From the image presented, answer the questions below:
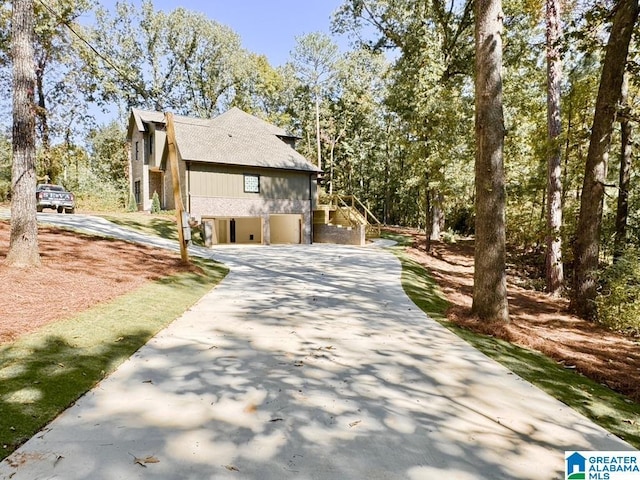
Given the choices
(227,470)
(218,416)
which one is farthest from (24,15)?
(227,470)

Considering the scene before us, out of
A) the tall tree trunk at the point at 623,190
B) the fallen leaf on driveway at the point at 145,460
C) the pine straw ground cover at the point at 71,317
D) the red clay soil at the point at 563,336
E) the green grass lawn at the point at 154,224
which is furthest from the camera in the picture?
the green grass lawn at the point at 154,224

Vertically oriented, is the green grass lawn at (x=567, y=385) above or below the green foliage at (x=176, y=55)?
below

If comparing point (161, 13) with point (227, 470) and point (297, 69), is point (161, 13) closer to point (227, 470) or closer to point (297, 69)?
point (297, 69)

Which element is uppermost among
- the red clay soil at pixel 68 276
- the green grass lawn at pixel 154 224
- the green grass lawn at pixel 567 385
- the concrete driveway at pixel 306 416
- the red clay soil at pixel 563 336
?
the green grass lawn at pixel 154 224

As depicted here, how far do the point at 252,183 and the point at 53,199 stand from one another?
1107cm

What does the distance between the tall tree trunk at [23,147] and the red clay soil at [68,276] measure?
51cm

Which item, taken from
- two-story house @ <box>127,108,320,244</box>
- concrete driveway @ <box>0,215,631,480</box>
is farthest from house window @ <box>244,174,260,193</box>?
concrete driveway @ <box>0,215,631,480</box>

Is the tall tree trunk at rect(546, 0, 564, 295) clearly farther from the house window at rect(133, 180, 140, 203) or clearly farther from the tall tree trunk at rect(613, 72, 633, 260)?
the house window at rect(133, 180, 140, 203)

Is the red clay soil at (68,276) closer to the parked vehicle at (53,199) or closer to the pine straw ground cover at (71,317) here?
the pine straw ground cover at (71,317)

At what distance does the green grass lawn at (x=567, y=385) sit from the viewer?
11.8 feet

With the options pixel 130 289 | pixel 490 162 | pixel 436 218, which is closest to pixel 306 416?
pixel 490 162

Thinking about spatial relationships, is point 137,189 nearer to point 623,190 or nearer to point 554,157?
point 554,157

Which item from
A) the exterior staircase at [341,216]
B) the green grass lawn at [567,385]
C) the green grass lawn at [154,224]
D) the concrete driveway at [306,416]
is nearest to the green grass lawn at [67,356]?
the concrete driveway at [306,416]

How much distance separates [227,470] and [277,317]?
410 centimetres
